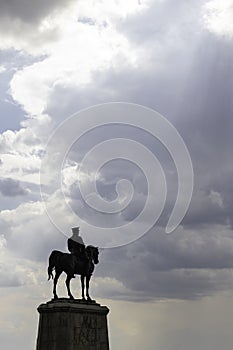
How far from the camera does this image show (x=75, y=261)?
4394 cm

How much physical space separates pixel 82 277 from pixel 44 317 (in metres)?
3.58

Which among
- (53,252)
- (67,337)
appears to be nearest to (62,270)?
(53,252)

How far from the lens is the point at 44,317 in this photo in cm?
4266

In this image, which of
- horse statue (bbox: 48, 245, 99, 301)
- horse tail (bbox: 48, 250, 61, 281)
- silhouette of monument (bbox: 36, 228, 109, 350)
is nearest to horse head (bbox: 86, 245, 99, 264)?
silhouette of monument (bbox: 36, 228, 109, 350)

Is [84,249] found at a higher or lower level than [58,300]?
higher

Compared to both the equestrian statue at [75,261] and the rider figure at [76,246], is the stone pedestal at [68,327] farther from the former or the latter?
the rider figure at [76,246]

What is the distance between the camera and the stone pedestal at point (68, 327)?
41750 mm

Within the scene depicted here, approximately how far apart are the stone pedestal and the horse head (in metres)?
2.94

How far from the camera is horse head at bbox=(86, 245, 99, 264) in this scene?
44.9 m

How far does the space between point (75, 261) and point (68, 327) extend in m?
4.16

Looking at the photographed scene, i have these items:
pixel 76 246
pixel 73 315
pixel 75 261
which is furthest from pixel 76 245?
pixel 73 315

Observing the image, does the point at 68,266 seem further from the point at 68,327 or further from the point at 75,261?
the point at 68,327

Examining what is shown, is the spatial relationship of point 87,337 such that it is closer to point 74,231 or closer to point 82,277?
point 82,277

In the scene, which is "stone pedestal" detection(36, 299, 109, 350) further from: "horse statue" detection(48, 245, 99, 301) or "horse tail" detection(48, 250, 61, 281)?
"horse tail" detection(48, 250, 61, 281)
